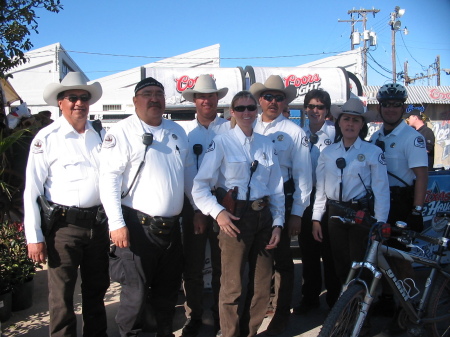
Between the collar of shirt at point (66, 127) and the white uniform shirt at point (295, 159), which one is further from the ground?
the collar of shirt at point (66, 127)

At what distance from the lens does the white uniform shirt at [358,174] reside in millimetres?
3387

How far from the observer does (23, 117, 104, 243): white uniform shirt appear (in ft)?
9.68

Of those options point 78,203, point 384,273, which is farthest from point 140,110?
point 384,273

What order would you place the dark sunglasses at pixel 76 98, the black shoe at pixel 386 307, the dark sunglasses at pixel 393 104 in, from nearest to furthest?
1. the dark sunglasses at pixel 76 98
2. the dark sunglasses at pixel 393 104
3. the black shoe at pixel 386 307

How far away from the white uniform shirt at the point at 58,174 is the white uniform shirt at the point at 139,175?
206 mm

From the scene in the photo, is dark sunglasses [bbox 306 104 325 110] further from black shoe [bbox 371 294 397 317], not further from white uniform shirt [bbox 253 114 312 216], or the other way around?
black shoe [bbox 371 294 397 317]

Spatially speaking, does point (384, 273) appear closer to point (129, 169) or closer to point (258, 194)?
point (258, 194)

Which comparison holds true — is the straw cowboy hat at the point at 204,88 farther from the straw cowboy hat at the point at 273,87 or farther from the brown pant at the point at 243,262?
the brown pant at the point at 243,262

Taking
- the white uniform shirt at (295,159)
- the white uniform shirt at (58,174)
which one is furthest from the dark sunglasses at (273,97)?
the white uniform shirt at (58,174)

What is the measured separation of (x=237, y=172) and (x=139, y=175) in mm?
726

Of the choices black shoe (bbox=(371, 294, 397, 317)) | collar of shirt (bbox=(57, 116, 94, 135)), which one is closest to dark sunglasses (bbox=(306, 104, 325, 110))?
black shoe (bbox=(371, 294, 397, 317))

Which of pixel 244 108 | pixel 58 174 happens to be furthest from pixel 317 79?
pixel 58 174

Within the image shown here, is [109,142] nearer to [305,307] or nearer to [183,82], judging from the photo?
[305,307]

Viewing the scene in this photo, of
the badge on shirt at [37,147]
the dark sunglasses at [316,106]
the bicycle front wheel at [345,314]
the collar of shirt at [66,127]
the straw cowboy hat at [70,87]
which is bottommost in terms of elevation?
the bicycle front wheel at [345,314]
